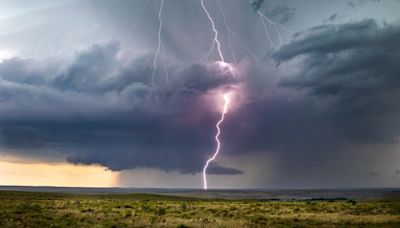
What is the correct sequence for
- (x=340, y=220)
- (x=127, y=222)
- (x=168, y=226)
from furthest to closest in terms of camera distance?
1. (x=340, y=220)
2. (x=127, y=222)
3. (x=168, y=226)

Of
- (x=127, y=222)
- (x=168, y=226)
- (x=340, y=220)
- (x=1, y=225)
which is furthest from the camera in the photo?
(x=340, y=220)

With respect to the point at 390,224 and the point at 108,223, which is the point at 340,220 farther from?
the point at 108,223

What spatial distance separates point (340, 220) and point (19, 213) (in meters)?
23.4

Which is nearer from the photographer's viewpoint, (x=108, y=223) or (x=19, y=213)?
(x=108, y=223)

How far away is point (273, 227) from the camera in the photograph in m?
27.2

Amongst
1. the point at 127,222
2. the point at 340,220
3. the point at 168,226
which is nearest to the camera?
the point at 168,226

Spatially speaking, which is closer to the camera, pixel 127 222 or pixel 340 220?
pixel 127 222

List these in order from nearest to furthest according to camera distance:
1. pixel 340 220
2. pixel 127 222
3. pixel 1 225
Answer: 1. pixel 1 225
2. pixel 127 222
3. pixel 340 220

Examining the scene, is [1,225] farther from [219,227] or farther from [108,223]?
[219,227]

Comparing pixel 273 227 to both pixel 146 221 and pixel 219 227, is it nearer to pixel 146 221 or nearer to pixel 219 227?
pixel 219 227

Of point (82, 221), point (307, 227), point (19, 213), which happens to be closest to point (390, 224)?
point (307, 227)

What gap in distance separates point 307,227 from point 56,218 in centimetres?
1706

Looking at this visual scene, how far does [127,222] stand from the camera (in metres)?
28.7

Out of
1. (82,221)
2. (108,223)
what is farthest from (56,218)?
(108,223)
